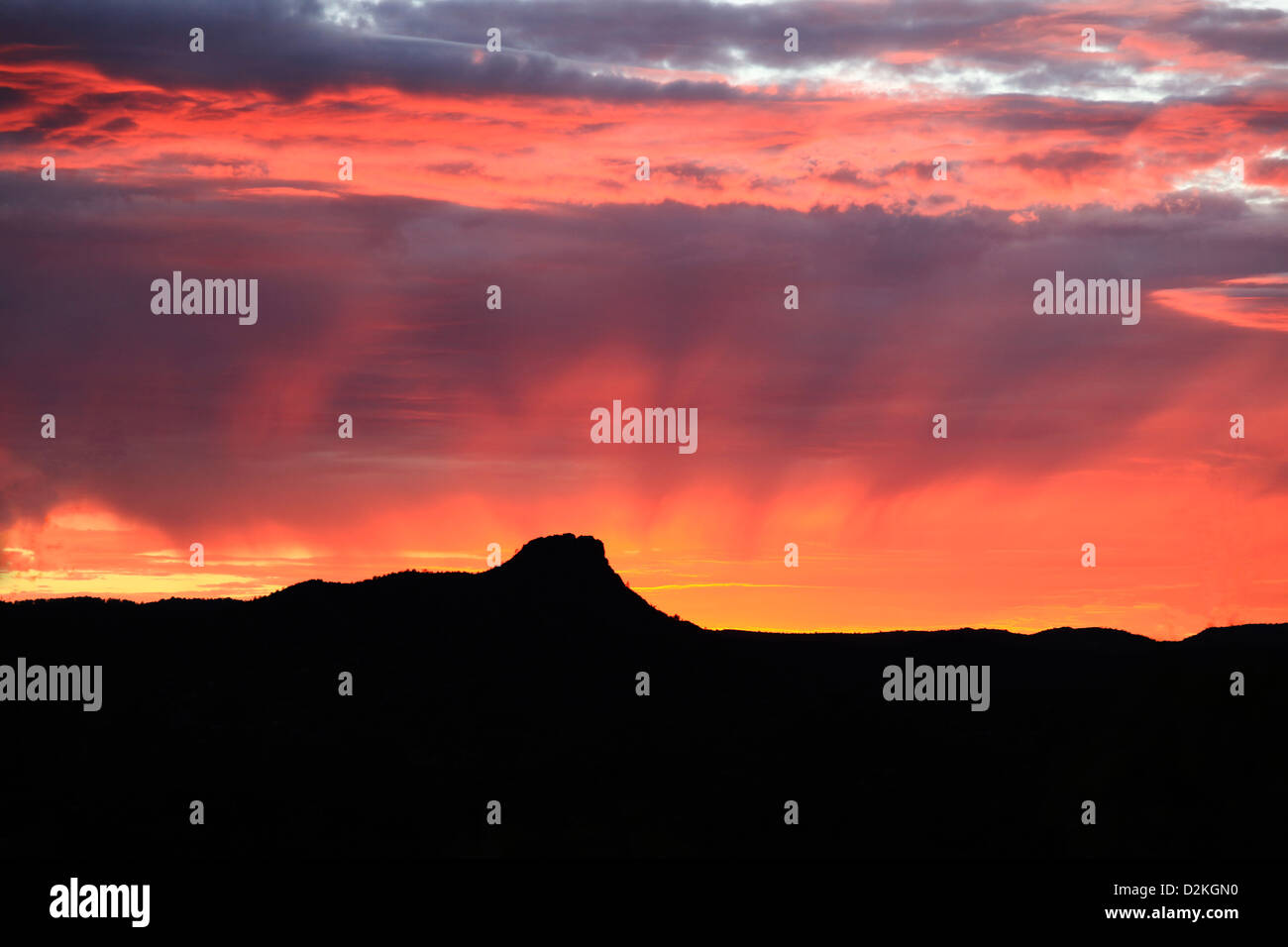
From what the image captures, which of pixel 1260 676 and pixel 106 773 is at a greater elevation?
pixel 1260 676

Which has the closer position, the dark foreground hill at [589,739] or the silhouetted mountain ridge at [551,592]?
the dark foreground hill at [589,739]

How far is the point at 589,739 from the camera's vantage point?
113188 mm

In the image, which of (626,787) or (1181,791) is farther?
(626,787)

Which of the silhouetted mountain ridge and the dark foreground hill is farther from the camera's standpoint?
the silhouetted mountain ridge

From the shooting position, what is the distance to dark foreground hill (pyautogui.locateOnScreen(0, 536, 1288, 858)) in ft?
271

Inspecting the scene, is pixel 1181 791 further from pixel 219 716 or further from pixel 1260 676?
pixel 219 716

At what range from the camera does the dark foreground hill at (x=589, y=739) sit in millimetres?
82750
